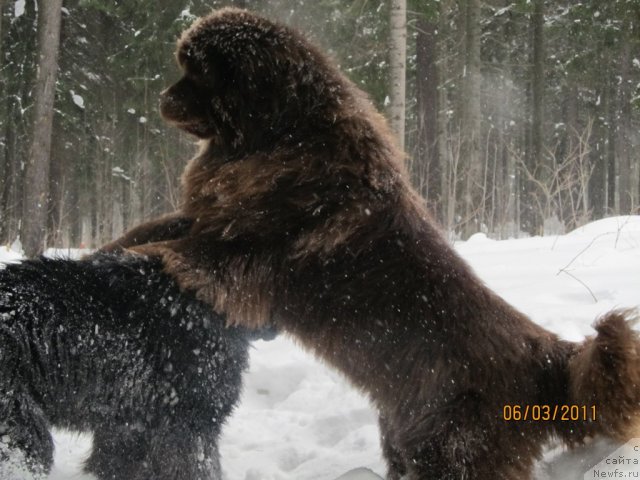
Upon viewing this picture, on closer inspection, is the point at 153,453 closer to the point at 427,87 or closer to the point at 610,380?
the point at 610,380

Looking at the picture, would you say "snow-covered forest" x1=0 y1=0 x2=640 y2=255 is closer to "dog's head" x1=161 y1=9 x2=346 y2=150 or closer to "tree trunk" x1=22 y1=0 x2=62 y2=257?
"tree trunk" x1=22 y1=0 x2=62 y2=257

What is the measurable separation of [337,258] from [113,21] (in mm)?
18659

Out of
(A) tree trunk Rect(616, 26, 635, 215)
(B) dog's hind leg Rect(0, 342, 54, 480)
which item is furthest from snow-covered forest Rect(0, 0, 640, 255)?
(B) dog's hind leg Rect(0, 342, 54, 480)

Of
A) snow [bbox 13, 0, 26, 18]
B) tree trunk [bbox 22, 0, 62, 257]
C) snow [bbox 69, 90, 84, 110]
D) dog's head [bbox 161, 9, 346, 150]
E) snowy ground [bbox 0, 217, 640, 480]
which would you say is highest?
snow [bbox 13, 0, 26, 18]

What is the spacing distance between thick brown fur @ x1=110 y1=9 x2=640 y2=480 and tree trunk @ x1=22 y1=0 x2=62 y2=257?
10960mm

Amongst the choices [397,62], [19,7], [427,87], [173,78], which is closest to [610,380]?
[397,62]

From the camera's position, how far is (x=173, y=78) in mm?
15438

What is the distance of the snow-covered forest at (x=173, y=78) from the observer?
13.3 m

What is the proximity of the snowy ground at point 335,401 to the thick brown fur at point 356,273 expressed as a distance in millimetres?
396

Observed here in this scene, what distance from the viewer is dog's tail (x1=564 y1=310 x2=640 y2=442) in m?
1.96

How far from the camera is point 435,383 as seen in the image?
6.59ft

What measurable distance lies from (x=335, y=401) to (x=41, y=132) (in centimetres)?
1125

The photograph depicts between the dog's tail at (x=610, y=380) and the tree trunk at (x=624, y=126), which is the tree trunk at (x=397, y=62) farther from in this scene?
the tree trunk at (x=624, y=126)
